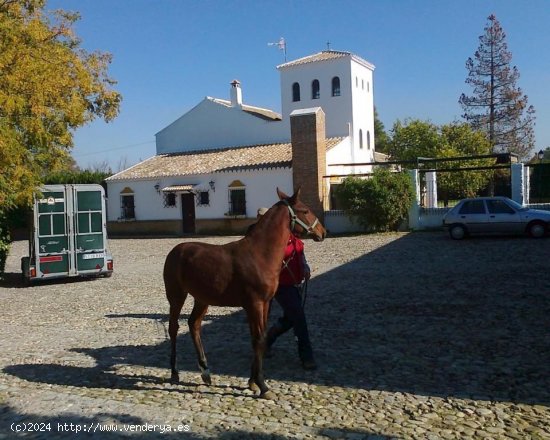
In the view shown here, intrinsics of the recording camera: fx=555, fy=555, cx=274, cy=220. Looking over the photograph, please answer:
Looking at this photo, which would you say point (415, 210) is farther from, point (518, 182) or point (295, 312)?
point (295, 312)

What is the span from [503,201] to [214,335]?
1514 centimetres

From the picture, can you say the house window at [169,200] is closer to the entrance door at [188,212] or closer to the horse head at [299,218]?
the entrance door at [188,212]

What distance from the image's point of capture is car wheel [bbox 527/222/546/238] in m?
19.1

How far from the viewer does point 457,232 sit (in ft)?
66.8

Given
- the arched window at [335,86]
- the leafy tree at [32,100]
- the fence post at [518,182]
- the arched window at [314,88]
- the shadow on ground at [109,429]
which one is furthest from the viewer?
the arched window at [314,88]

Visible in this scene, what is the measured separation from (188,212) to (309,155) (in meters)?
9.08

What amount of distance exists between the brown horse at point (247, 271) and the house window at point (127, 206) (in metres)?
29.6

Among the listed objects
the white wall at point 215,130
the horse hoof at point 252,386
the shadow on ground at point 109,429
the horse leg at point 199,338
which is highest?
the white wall at point 215,130

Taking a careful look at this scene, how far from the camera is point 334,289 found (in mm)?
11523

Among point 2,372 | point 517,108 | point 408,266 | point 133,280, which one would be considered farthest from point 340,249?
point 517,108

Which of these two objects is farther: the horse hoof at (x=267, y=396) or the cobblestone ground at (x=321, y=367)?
the horse hoof at (x=267, y=396)

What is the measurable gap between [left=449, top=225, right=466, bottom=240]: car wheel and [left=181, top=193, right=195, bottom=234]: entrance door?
1655 centimetres

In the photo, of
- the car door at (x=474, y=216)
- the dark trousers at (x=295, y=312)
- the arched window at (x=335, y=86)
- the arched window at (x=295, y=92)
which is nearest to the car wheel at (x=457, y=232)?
the car door at (x=474, y=216)

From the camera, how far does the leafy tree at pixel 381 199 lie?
24.8m
